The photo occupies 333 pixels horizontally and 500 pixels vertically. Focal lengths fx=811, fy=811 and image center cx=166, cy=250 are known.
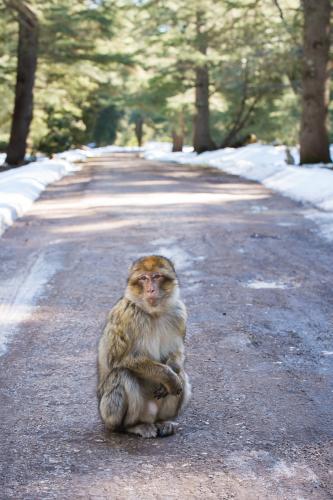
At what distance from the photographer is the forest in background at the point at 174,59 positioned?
26.1 m

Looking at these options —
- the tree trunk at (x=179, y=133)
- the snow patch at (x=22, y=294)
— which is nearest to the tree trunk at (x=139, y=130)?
the tree trunk at (x=179, y=133)

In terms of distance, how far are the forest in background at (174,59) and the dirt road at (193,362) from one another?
1281cm

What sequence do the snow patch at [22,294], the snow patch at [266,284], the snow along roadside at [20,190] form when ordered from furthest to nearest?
1. the snow along roadside at [20,190]
2. the snow patch at [266,284]
3. the snow patch at [22,294]

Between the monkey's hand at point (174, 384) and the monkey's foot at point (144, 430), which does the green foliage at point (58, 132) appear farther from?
the monkey's hand at point (174, 384)

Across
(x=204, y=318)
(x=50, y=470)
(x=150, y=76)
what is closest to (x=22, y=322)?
(x=204, y=318)

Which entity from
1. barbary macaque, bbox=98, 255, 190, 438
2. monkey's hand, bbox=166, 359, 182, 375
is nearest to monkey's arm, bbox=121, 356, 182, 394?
barbary macaque, bbox=98, 255, 190, 438

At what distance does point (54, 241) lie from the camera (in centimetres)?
1291

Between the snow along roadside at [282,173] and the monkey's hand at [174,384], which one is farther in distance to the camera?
the snow along roadside at [282,173]

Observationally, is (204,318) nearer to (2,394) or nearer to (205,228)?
(2,394)

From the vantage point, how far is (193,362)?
6.59 meters

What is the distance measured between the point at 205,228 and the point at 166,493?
392 inches

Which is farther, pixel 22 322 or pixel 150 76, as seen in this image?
pixel 150 76

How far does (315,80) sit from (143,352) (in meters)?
21.6

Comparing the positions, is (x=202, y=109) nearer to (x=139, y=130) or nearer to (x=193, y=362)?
(x=193, y=362)
